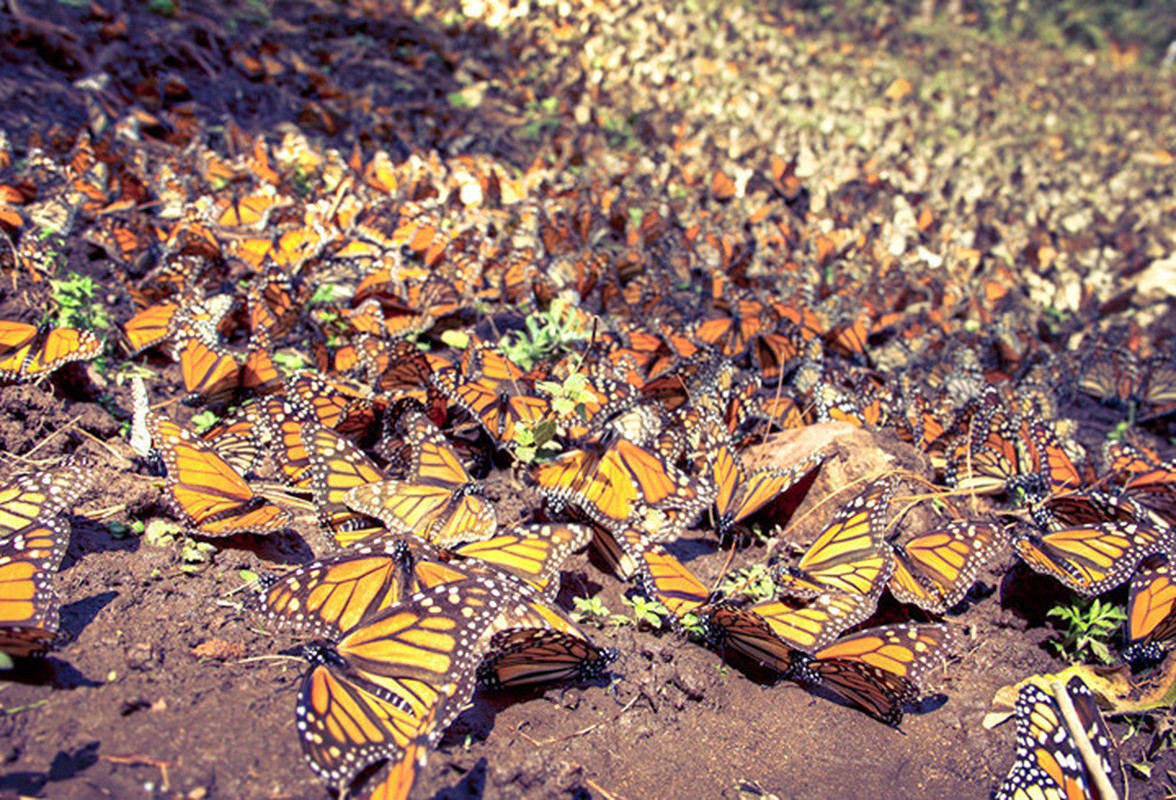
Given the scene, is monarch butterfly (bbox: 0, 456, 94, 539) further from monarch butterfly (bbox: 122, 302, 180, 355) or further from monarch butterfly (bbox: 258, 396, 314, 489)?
monarch butterfly (bbox: 122, 302, 180, 355)

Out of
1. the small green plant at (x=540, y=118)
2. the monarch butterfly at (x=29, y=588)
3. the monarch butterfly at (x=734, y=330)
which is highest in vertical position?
the small green plant at (x=540, y=118)

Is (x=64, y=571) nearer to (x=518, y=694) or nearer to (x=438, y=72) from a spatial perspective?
(x=518, y=694)

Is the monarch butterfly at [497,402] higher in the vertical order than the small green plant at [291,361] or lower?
higher

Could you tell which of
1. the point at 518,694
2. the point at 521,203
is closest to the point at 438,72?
the point at 521,203

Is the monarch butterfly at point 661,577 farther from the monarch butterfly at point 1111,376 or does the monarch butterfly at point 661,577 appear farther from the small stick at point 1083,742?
the monarch butterfly at point 1111,376

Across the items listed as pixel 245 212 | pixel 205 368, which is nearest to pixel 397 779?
pixel 205 368

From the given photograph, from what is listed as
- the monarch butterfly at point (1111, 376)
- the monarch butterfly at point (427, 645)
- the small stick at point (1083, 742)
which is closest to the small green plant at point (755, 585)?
the small stick at point (1083, 742)
